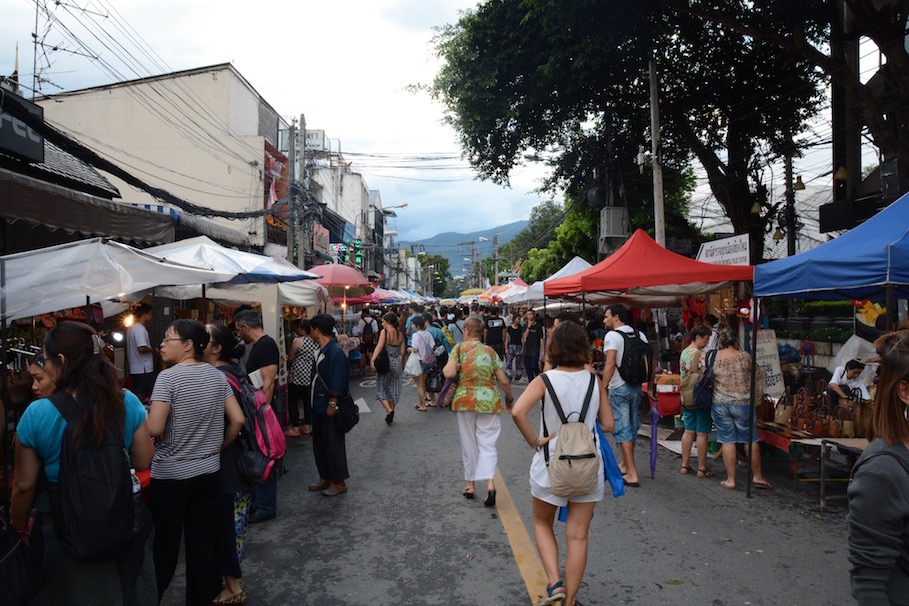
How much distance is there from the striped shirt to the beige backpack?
6.40 ft

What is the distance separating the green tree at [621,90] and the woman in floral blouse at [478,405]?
10689 mm

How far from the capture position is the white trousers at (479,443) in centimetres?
583

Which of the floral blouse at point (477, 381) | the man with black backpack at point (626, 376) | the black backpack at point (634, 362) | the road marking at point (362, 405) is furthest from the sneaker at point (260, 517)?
the road marking at point (362, 405)

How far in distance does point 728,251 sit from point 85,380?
30.9 ft

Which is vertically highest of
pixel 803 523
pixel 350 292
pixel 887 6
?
pixel 887 6

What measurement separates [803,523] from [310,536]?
164 inches

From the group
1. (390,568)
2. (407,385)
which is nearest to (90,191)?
(407,385)

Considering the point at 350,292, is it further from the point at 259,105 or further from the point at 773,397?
the point at 259,105

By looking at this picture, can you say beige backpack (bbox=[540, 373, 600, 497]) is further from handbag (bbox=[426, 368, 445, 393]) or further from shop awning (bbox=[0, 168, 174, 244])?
handbag (bbox=[426, 368, 445, 393])

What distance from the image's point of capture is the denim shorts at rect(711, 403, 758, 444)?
6367 mm

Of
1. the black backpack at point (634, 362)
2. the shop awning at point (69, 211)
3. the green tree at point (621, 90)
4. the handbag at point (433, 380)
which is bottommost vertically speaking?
the handbag at point (433, 380)

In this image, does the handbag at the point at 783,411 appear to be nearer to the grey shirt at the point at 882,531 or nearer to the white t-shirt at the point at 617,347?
the white t-shirt at the point at 617,347

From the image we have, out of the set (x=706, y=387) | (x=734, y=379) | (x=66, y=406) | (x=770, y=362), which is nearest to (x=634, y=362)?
(x=706, y=387)

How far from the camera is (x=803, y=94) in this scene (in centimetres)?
1702
